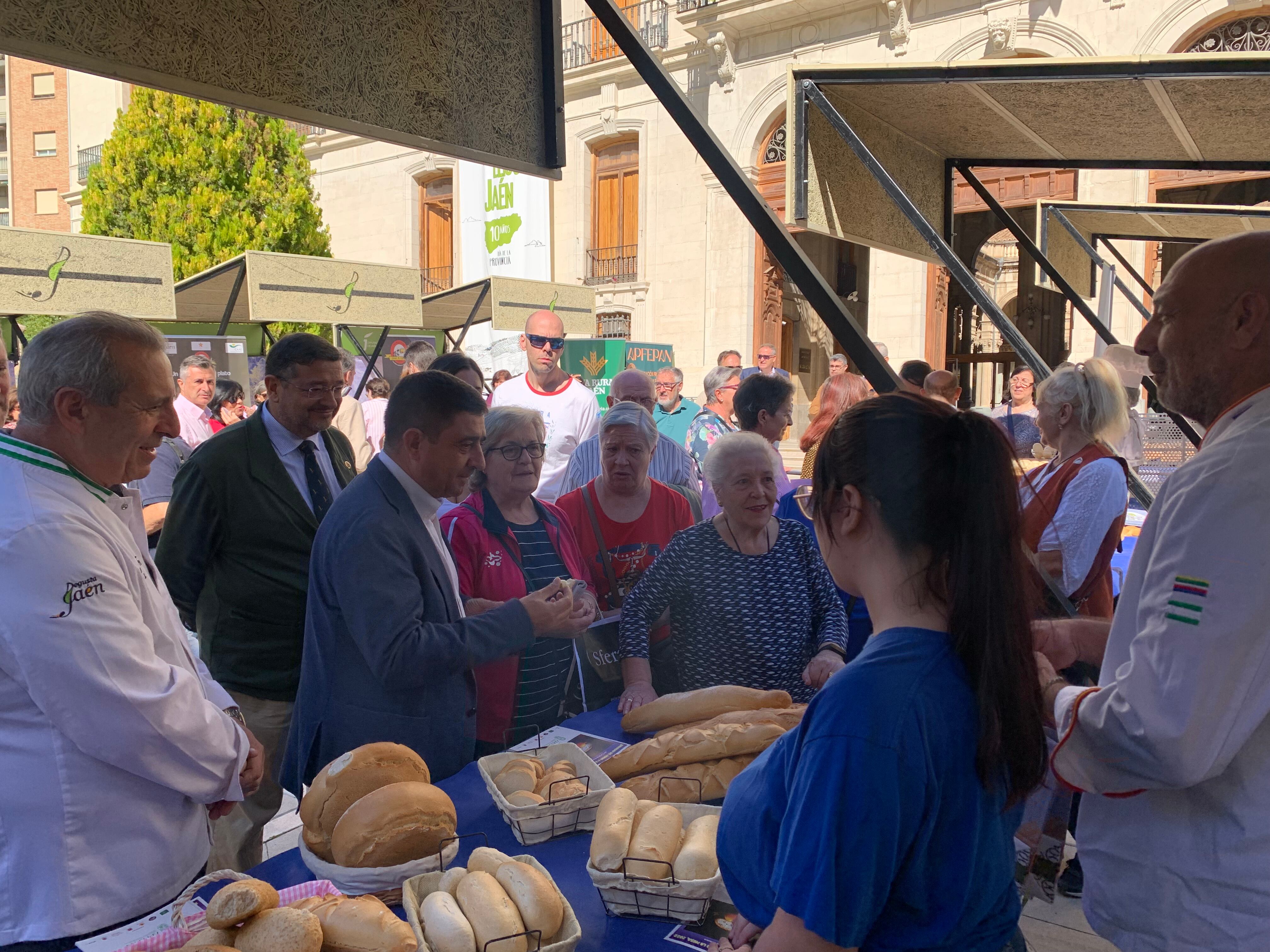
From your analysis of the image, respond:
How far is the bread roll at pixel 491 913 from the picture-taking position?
1433 millimetres

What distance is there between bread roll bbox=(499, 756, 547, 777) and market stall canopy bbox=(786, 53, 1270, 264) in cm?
143

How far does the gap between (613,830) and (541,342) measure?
15.2 feet

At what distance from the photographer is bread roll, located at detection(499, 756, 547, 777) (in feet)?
7.07

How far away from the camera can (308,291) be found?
12.2 meters

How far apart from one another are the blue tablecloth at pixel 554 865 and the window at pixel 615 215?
73.7ft

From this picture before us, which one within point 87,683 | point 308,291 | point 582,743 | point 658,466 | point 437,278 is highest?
point 437,278

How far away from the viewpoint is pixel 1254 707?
1.44 metres

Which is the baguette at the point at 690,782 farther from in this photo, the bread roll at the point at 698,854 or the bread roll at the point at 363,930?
the bread roll at the point at 363,930

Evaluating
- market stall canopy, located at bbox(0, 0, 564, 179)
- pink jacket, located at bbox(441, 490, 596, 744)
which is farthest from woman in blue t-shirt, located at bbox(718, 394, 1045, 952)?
pink jacket, located at bbox(441, 490, 596, 744)

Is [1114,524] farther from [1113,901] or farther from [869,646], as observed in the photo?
[869,646]

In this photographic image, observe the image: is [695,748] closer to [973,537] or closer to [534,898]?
[534,898]

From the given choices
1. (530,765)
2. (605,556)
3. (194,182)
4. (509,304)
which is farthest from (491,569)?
(194,182)

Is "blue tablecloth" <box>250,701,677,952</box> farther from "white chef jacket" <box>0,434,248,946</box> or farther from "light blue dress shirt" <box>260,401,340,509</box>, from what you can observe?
"light blue dress shirt" <box>260,401,340,509</box>

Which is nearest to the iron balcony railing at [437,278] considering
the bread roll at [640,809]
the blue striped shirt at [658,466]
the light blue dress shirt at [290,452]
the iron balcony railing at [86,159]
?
the iron balcony railing at [86,159]
